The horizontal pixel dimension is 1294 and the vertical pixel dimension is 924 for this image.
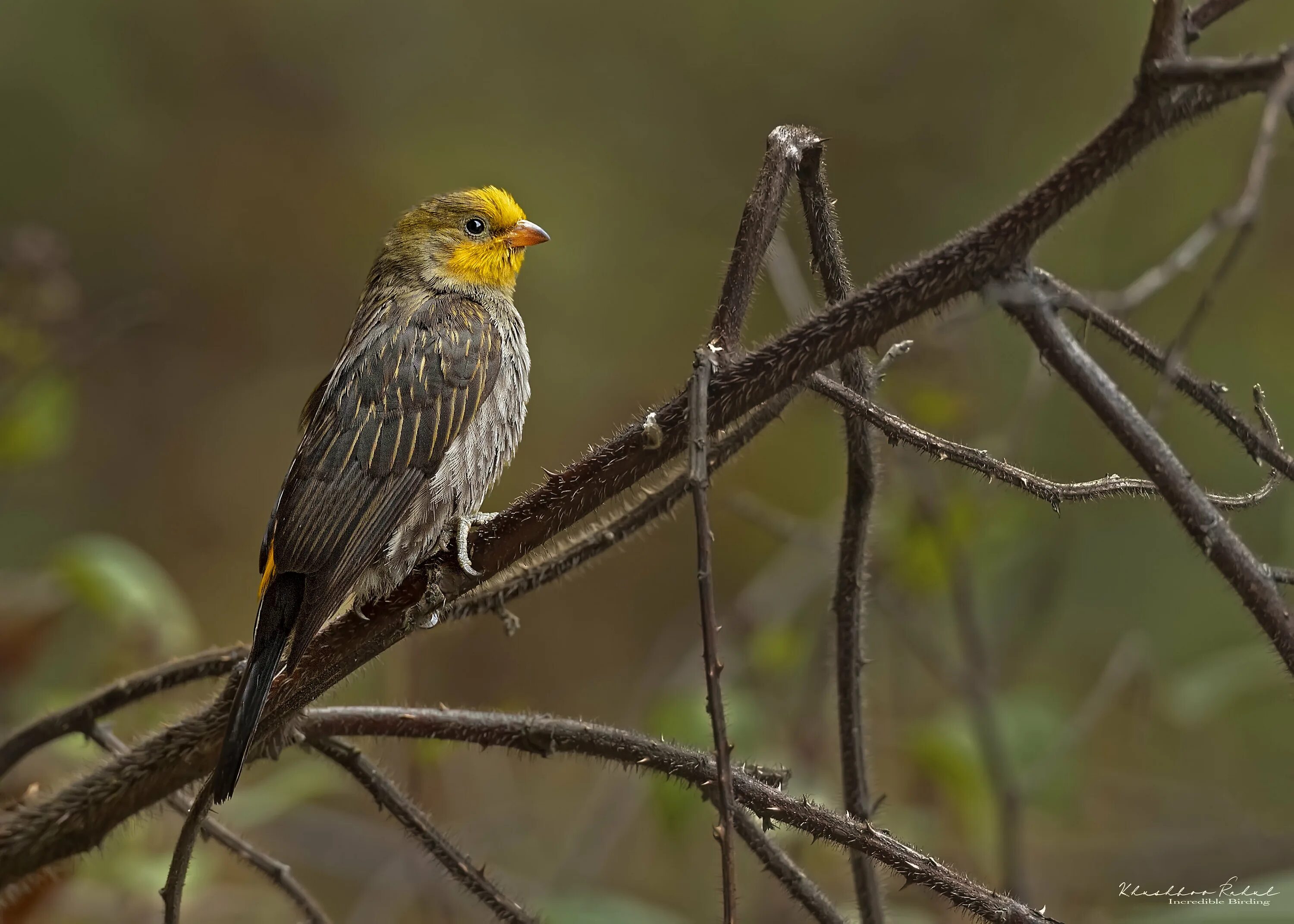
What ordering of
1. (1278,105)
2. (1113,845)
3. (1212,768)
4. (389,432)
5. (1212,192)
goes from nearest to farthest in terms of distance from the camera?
(1278,105) → (389,432) → (1113,845) → (1212,768) → (1212,192)

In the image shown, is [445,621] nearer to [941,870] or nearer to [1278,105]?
[941,870]

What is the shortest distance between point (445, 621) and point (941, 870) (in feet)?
3.75

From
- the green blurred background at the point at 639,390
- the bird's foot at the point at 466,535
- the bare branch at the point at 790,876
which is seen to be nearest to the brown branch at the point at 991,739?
the green blurred background at the point at 639,390

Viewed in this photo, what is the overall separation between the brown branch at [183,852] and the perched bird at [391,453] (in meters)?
0.24

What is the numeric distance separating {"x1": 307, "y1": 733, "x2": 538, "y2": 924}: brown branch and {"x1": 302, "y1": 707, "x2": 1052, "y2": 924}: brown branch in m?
0.05

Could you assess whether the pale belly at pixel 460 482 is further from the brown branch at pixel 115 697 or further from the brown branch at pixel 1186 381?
the brown branch at pixel 1186 381

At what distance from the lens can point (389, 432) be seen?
10.8ft

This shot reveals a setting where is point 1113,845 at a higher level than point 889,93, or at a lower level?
lower

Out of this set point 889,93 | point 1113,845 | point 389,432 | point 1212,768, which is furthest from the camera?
point 889,93

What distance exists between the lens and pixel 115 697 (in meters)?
2.64

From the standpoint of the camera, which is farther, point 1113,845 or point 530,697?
point 530,697

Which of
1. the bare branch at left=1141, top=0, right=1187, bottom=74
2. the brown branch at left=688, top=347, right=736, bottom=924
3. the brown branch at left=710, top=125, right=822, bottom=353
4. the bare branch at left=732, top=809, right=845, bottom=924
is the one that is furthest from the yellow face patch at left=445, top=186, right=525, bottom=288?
the bare branch at left=1141, top=0, right=1187, bottom=74

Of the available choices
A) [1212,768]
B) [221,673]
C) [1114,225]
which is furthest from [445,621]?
[1114,225]

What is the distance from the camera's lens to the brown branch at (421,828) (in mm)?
2254
